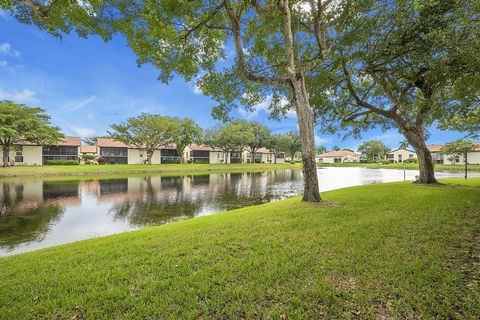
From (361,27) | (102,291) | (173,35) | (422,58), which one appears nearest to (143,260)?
(102,291)

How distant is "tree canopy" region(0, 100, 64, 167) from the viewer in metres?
32.6

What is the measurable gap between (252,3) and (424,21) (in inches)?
250


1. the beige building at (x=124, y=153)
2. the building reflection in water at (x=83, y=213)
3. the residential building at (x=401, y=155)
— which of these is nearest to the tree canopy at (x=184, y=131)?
the beige building at (x=124, y=153)

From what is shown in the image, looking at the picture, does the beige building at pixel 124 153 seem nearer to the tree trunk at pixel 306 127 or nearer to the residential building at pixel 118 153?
the residential building at pixel 118 153

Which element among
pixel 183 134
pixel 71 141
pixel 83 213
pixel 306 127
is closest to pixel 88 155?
pixel 71 141

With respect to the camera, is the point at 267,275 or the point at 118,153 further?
the point at 118,153

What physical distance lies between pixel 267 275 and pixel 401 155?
334 feet

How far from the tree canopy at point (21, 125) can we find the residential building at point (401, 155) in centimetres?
10004

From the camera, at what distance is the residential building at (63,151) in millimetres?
47688

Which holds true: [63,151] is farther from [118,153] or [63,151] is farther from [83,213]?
[83,213]

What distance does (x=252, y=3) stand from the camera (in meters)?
8.09

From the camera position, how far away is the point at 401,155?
8494cm

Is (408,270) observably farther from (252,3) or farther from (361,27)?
(361,27)

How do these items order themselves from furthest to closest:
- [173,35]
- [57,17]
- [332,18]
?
[332,18]
[173,35]
[57,17]
